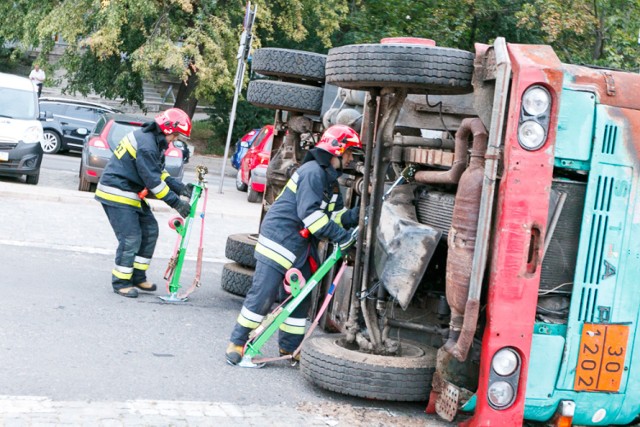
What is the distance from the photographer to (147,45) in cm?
2433

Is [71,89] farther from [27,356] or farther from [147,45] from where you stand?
[27,356]

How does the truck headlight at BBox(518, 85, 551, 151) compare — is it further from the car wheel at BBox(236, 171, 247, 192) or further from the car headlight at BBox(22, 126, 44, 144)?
the car wheel at BBox(236, 171, 247, 192)

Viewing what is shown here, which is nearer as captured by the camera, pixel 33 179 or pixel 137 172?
pixel 137 172

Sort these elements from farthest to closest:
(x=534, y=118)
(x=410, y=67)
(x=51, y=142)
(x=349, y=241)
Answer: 1. (x=51, y=142)
2. (x=349, y=241)
3. (x=410, y=67)
4. (x=534, y=118)

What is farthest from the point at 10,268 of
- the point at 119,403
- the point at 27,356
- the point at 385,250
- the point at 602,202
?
the point at 602,202

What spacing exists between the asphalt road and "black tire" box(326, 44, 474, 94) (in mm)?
1918

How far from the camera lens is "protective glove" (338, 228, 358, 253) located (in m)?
6.08

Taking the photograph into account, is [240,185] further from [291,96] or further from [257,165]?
[291,96]

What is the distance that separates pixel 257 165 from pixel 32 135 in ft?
15.0

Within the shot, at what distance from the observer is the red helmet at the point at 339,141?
627 centimetres

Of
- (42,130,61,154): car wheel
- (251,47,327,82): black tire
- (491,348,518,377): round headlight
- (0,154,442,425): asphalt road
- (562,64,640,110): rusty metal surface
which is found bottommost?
(0,154,442,425): asphalt road

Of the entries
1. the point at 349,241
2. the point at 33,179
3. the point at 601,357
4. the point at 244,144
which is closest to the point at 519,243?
the point at 601,357

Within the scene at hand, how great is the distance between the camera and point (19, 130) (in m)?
15.1

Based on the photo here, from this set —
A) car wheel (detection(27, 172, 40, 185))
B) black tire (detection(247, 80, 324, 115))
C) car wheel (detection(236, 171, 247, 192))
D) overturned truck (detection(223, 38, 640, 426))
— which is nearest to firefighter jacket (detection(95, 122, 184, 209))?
black tire (detection(247, 80, 324, 115))
